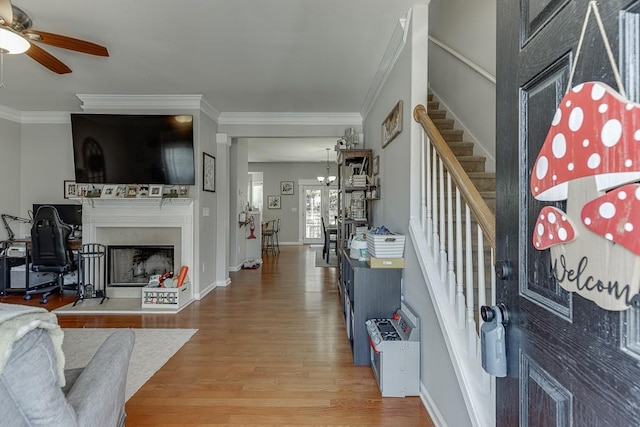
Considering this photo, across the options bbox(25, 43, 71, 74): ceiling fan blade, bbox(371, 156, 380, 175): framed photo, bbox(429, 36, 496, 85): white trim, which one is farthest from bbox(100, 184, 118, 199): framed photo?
bbox(429, 36, 496, 85): white trim

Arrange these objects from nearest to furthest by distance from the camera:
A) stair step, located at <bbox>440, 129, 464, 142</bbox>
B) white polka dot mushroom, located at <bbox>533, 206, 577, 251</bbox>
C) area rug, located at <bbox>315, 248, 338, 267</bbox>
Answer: white polka dot mushroom, located at <bbox>533, 206, 577, 251</bbox>
stair step, located at <bbox>440, 129, 464, 142</bbox>
area rug, located at <bbox>315, 248, 338, 267</bbox>

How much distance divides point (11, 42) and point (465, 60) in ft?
12.1

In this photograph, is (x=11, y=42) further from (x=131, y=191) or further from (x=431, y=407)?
(x=431, y=407)

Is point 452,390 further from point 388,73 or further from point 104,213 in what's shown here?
point 104,213

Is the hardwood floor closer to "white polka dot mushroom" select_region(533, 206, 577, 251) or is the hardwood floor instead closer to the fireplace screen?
the fireplace screen

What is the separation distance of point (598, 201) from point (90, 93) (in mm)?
4916

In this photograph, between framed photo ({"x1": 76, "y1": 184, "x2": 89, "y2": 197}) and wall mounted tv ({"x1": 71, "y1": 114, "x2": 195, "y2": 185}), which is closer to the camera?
wall mounted tv ({"x1": 71, "y1": 114, "x2": 195, "y2": 185})

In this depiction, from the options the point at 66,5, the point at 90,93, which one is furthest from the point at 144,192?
the point at 66,5

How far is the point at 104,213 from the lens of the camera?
3998mm

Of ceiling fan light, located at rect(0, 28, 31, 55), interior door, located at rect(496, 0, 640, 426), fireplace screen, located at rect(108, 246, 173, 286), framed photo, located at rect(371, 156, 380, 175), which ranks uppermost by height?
ceiling fan light, located at rect(0, 28, 31, 55)

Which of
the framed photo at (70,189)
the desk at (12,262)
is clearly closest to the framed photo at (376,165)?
the framed photo at (70,189)

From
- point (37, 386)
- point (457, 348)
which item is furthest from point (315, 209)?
point (37, 386)

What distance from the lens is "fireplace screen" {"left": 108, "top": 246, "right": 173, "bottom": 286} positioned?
415 cm

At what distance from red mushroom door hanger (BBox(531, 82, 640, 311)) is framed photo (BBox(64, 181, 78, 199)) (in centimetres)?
492
